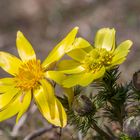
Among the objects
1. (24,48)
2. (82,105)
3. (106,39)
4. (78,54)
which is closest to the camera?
(82,105)

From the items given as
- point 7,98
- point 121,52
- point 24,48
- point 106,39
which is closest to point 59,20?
point 24,48

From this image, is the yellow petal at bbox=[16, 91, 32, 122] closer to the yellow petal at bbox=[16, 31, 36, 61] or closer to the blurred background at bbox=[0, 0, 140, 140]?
the yellow petal at bbox=[16, 31, 36, 61]

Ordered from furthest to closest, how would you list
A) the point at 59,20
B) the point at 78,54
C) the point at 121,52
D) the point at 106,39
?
the point at 59,20, the point at 106,39, the point at 78,54, the point at 121,52

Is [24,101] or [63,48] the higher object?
[63,48]

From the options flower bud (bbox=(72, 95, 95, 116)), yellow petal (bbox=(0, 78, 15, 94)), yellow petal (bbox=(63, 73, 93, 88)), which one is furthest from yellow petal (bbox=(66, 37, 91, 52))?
yellow petal (bbox=(0, 78, 15, 94))

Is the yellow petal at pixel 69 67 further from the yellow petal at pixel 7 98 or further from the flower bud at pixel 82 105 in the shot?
the yellow petal at pixel 7 98

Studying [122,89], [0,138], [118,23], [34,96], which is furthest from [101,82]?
[118,23]

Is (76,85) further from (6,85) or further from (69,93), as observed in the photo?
(6,85)
